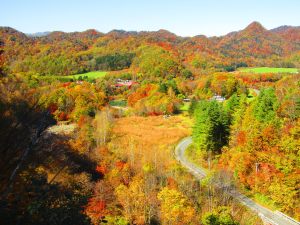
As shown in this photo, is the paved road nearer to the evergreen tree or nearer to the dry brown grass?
the dry brown grass

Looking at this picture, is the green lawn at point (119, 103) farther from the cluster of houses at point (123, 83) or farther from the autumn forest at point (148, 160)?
the autumn forest at point (148, 160)

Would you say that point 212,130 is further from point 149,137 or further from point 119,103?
point 119,103

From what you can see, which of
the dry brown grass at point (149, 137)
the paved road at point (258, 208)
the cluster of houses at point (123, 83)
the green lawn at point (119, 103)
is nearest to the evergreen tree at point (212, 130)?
the paved road at point (258, 208)

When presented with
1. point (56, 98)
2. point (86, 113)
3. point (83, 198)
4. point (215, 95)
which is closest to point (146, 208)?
point (83, 198)

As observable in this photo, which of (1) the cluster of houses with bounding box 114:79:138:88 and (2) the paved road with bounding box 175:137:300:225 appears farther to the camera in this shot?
(1) the cluster of houses with bounding box 114:79:138:88

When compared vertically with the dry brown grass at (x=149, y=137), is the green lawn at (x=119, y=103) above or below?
below

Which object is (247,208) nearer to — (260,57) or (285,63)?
(285,63)

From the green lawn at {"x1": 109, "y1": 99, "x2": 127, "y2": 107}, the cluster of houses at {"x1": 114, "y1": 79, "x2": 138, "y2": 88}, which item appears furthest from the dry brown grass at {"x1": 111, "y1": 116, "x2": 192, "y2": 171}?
the cluster of houses at {"x1": 114, "y1": 79, "x2": 138, "y2": 88}

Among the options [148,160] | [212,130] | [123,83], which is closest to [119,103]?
[123,83]

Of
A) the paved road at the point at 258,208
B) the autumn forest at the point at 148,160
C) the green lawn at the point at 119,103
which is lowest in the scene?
the green lawn at the point at 119,103

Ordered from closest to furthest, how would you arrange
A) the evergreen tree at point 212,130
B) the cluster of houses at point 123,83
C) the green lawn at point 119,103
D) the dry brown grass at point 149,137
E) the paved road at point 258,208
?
the paved road at point 258,208, the dry brown grass at point 149,137, the evergreen tree at point 212,130, the green lawn at point 119,103, the cluster of houses at point 123,83
